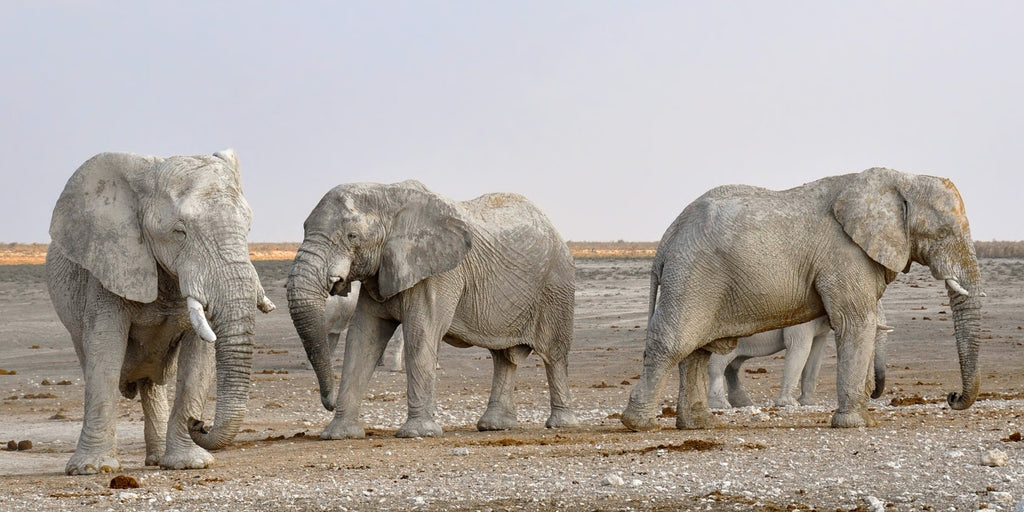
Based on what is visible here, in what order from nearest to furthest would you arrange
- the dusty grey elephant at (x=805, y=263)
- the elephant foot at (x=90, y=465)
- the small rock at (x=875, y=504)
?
the small rock at (x=875, y=504)
the elephant foot at (x=90, y=465)
the dusty grey elephant at (x=805, y=263)

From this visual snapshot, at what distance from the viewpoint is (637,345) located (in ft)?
96.8

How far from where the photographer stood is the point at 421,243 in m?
15.4

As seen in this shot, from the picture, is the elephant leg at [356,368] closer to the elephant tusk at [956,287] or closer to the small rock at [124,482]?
the small rock at [124,482]

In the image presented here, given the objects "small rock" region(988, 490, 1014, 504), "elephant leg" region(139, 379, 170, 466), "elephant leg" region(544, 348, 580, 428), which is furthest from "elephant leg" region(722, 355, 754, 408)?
"small rock" region(988, 490, 1014, 504)

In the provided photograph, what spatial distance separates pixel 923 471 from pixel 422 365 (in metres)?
5.79

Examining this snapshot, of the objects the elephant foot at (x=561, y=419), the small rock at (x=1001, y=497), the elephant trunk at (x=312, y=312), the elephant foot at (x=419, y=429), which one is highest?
the elephant trunk at (x=312, y=312)

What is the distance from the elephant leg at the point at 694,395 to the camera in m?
15.4

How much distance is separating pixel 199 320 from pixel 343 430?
14.0 feet

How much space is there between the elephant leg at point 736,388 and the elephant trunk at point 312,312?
658cm

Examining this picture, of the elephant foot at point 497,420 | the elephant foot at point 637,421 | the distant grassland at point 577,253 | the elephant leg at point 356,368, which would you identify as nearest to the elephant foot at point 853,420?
the elephant foot at point 637,421

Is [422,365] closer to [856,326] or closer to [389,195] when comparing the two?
[389,195]

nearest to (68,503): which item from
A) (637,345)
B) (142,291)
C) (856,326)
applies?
(142,291)

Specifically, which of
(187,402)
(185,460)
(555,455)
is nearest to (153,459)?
(185,460)

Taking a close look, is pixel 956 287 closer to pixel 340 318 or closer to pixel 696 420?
pixel 696 420
